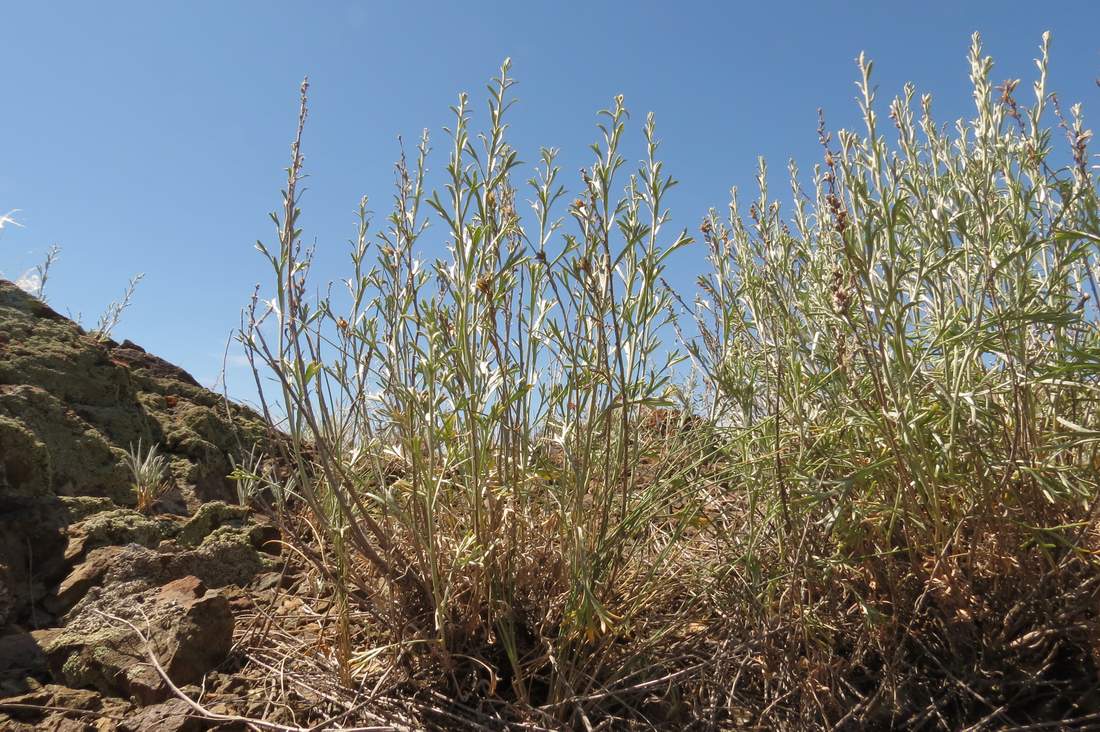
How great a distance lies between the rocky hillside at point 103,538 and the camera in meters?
1.86

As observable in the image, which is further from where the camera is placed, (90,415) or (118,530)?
(90,415)

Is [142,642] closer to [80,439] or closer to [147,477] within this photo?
[147,477]

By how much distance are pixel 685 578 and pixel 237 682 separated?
127 cm

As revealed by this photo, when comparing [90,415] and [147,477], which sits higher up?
[90,415]

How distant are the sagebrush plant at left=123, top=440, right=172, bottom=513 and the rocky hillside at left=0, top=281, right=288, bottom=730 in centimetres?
3

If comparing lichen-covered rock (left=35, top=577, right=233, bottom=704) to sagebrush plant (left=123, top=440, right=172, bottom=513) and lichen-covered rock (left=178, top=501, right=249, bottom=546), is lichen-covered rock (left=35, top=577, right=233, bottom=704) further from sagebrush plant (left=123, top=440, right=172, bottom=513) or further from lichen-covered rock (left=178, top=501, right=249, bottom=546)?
sagebrush plant (left=123, top=440, right=172, bottom=513)

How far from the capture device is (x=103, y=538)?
2.30m

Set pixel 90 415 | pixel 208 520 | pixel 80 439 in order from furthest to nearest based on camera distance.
Result: pixel 90 415 < pixel 80 439 < pixel 208 520

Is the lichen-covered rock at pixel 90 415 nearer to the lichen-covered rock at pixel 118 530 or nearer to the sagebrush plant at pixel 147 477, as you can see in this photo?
the sagebrush plant at pixel 147 477

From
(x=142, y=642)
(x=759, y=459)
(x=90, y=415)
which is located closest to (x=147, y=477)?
(x=90, y=415)

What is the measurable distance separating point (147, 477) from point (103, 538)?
351 mm

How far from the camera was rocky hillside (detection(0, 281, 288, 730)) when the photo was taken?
186 centimetres

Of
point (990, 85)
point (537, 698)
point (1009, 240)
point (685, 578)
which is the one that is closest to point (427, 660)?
point (537, 698)

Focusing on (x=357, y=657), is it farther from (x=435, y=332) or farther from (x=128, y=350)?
(x=128, y=350)
